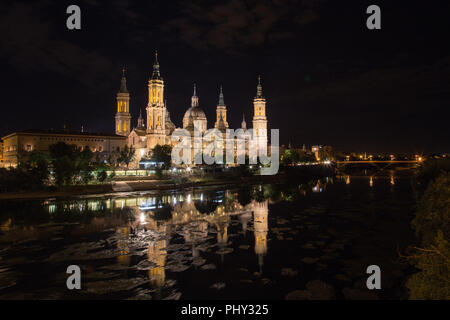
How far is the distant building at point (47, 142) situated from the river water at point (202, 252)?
4347 centimetres

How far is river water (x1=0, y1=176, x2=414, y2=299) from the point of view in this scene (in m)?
11.5

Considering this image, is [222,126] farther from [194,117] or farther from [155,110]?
[155,110]

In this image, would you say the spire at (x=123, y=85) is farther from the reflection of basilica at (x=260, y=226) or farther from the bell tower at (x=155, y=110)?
the reflection of basilica at (x=260, y=226)

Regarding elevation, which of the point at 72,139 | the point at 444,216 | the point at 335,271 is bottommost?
the point at 335,271

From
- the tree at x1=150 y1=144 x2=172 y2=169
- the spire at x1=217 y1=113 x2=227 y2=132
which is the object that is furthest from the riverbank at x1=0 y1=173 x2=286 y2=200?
the spire at x1=217 y1=113 x2=227 y2=132

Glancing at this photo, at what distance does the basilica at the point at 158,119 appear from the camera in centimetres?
8006

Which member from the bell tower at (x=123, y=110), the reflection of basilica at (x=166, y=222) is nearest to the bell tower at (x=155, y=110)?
the bell tower at (x=123, y=110)

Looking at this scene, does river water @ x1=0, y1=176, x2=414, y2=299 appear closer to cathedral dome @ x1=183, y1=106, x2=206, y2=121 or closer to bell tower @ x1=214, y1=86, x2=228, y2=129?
cathedral dome @ x1=183, y1=106, x2=206, y2=121

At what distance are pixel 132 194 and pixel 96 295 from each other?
30.7 metres

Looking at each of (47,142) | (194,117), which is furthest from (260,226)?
(194,117)

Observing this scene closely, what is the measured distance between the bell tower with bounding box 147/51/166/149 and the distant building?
281 inches

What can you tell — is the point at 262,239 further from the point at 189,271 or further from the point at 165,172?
the point at 165,172
